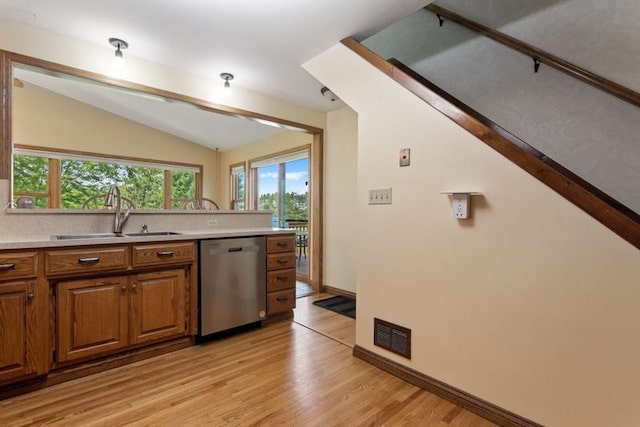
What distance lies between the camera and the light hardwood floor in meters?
1.56

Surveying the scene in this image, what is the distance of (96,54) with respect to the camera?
2365mm

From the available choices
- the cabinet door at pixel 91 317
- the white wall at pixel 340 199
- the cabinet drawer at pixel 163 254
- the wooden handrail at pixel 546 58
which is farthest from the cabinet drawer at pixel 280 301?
the wooden handrail at pixel 546 58

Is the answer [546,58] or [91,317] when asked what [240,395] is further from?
[546,58]

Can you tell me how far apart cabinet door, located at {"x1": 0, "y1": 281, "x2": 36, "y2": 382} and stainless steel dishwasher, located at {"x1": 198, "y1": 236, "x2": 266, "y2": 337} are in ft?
3.19

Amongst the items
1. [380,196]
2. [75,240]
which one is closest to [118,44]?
[75,240]

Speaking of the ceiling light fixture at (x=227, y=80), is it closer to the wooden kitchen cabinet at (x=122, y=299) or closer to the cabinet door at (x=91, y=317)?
the wooden kitchen cabinet at (x=122, y=299)

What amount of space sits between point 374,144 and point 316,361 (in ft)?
5.28

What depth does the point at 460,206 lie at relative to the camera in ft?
5.51

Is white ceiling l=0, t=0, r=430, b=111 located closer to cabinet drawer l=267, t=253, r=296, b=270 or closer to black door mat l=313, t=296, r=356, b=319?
cabinet drawer l=267, t=253, r=296, b=270

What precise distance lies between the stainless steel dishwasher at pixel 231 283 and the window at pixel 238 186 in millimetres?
3233

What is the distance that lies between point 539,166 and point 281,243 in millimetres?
2138

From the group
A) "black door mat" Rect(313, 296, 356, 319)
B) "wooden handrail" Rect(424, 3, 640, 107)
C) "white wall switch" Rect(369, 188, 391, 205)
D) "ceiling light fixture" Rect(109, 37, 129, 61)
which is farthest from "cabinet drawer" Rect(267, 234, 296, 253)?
"wooden handrail" Rect(424, 3, 640, 107)

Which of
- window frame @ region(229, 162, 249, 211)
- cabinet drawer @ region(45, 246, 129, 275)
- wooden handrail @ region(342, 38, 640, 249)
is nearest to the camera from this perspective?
wooden handrail @ region(342, 38, 640, 249)

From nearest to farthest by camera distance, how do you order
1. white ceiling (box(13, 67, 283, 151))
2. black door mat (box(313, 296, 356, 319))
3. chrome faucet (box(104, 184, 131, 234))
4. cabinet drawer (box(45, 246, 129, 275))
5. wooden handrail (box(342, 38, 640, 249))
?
wooden handrail (box(342, 38, 640, 249)), cabinet drawer (box(45, 246, 129, 275)), chrome faucet (box(104, 184, 131, 234)), black door mat (box(313, 296, 356, 319)), white ceiling (box(13, 67, 283, 151))
